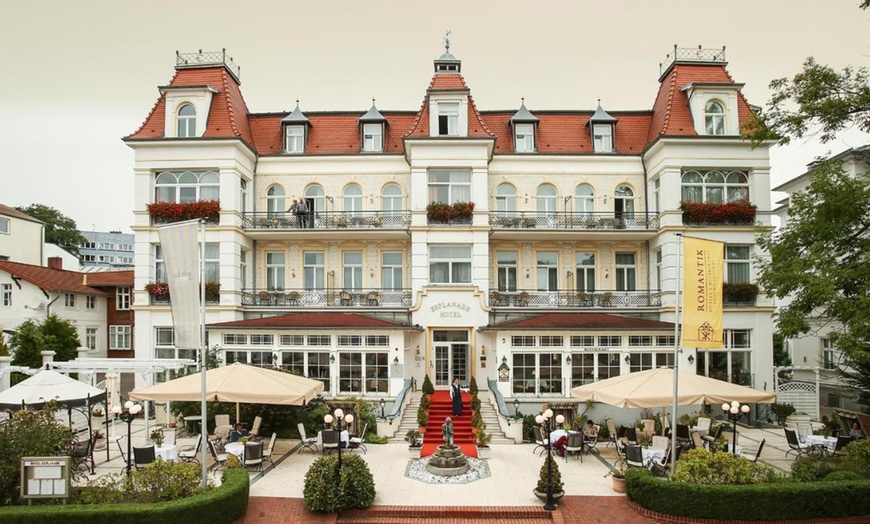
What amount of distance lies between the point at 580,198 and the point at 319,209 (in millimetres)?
11566

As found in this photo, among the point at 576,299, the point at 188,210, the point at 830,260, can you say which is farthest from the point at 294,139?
the point at 830,260

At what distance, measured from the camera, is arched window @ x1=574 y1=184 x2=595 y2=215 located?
26156mm

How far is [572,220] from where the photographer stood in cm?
2555

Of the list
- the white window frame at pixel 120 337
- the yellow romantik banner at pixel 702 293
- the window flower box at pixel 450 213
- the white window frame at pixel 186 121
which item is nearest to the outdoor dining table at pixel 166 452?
the yellow romantik banner at pixel 702 293

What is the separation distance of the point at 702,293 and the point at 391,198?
15.5 m

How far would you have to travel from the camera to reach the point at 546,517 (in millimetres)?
12383

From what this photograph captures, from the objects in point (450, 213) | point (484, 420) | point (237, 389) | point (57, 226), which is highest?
point (57, 226)

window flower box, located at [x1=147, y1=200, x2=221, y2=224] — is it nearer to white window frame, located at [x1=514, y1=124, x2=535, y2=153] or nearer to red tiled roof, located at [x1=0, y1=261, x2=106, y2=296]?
white window frame, located at [x1=514, y1=124, x2=535, y2=153]

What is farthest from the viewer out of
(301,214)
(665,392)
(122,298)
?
(122,298)

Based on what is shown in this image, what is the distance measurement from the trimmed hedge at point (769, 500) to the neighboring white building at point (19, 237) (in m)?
43.2

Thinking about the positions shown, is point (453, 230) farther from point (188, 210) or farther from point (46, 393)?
point (46, 393)

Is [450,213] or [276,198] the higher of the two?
[276,198]

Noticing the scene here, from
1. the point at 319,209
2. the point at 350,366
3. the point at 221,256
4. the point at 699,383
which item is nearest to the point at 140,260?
the point at 221,256

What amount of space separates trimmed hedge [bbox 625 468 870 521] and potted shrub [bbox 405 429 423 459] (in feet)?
25.5
